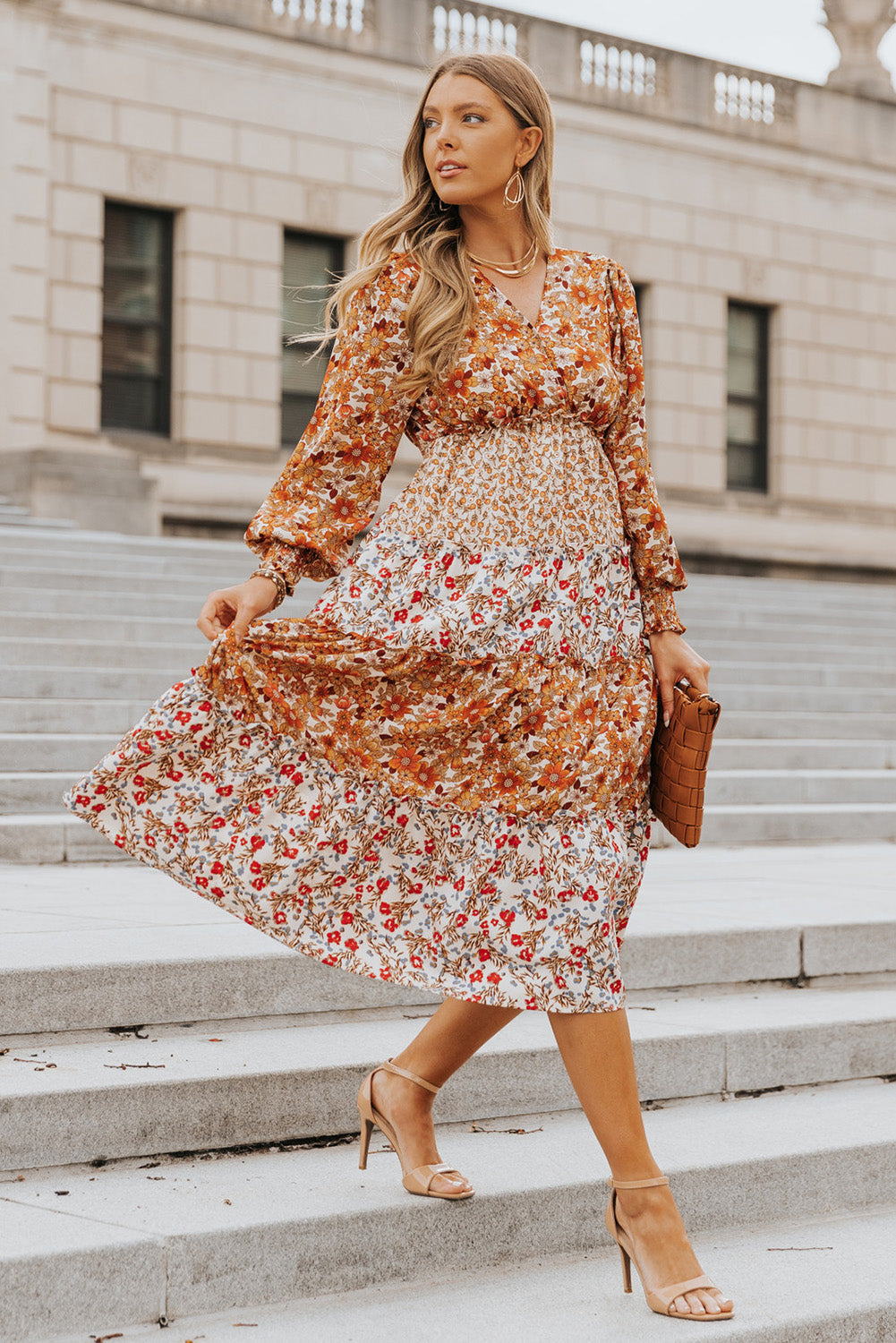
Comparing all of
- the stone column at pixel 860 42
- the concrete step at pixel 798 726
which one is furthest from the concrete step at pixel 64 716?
the stone column at pixel 860 42

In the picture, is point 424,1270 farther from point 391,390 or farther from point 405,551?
point 391,390

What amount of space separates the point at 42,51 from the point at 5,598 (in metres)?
10.00

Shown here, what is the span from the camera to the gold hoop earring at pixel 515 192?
9.84 feet

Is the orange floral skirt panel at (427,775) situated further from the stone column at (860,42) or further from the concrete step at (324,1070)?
the stone column at (860,42)

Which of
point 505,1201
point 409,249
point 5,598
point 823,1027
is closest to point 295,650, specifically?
point 409,249

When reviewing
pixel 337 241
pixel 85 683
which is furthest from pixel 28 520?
pixel 337 241

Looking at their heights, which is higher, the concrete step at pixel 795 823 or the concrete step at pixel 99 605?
the concrete step at pixel 99 605

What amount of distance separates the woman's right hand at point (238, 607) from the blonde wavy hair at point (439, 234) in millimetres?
456

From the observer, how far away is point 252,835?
2.93m

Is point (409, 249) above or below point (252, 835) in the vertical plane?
above

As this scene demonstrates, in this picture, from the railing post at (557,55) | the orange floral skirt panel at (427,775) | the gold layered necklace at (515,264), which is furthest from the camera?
the railing post at (557,55)

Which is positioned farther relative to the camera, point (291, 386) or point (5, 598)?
point (291, 386)

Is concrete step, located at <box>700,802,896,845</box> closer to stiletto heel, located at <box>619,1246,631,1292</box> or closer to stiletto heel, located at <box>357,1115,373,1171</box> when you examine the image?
stiletto heel, located at <box>357,1115,373,1171</box>

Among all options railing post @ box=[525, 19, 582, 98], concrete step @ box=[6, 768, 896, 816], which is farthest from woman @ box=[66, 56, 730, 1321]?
railing post @ box=[525, 19, 582, 98]
